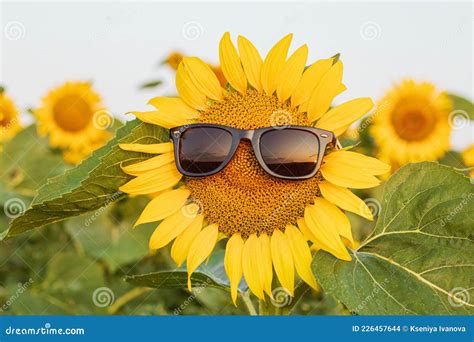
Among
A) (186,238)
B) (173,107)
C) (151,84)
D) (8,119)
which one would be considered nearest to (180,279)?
(186,238)

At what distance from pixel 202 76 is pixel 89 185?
29cm

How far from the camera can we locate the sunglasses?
1114 millimetres

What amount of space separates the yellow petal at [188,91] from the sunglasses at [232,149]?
A: 0.06 meters

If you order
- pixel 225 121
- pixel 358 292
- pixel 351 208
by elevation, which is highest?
pixel 225 121

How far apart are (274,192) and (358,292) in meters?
0.24

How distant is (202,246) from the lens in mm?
1140

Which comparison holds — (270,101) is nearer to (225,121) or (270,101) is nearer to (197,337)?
(225,121)

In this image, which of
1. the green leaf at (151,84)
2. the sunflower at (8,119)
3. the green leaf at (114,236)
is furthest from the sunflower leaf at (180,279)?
the sunflower at (8,119)

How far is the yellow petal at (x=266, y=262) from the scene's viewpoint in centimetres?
111

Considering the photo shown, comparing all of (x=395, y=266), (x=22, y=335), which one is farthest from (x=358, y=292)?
(x=22, y=335)

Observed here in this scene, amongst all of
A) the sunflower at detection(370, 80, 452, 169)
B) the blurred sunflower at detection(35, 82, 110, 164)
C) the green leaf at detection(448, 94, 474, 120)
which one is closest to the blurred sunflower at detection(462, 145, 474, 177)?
the sunflower at detection(370, 80, 452, 169)

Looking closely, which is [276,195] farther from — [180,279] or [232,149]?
[180,279]

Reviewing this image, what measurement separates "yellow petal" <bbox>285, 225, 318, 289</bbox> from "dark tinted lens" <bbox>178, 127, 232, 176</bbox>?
20 cm

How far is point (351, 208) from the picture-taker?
1.06m
